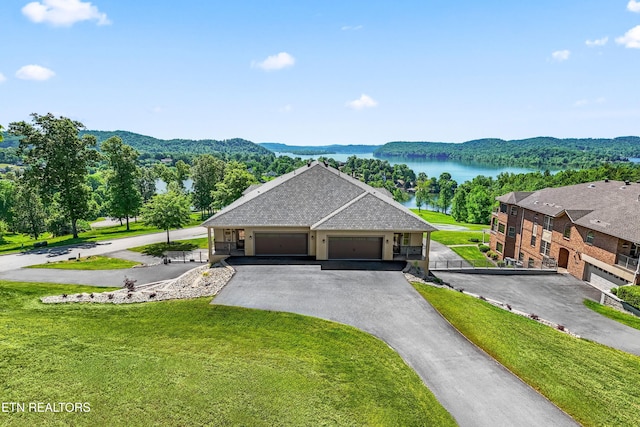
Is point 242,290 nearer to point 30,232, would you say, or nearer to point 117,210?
point 117,210

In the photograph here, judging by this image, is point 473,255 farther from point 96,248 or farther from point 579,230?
point 96,248

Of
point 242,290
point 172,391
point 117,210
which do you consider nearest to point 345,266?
point 242,290

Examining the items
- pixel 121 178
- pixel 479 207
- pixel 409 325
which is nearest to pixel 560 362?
pixel 409 325

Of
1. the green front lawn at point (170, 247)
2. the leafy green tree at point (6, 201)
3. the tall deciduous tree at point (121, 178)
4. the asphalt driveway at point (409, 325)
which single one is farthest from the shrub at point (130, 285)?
the leafy green tree at point (6, 201)

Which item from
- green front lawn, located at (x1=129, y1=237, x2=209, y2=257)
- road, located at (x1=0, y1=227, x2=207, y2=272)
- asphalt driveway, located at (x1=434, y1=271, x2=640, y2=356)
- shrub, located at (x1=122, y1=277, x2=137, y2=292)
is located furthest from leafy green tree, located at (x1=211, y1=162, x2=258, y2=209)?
asphalt driveway, located at (x1=434, y1=271, x2=640, y2=356)

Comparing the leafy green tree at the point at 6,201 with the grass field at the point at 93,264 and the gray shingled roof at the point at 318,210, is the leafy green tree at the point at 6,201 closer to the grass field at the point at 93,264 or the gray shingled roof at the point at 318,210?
A: the grass field at the point at 93,264

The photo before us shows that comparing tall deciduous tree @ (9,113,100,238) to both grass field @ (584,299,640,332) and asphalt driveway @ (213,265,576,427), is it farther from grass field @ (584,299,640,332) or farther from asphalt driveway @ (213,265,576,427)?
grass field @ (584,299,640,332)
